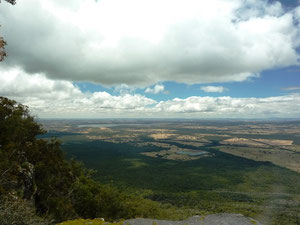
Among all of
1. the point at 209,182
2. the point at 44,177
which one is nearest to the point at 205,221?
the point at 44,177

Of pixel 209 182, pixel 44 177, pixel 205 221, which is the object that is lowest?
pixel 209 182

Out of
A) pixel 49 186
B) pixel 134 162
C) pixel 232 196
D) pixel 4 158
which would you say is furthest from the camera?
pixel 134 162

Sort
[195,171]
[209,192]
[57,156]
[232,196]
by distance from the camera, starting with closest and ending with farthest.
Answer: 1. [57,156]
2. [232,196]
3. [209,192]
4. [195,171]

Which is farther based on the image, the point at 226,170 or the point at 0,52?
the point at 226,170

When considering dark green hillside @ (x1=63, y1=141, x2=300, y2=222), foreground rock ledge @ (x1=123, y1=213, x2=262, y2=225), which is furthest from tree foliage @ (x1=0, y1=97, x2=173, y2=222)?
dark green hillside @ (x1=63, y1=141, x2=300, y2=222)

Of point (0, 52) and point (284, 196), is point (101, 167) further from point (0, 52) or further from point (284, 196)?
point (0, 52)

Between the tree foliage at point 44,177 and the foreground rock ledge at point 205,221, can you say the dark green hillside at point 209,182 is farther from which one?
the foreground rock ledge at point 205,221

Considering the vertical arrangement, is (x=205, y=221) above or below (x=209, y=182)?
above

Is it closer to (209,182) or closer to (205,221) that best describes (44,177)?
(205,221)

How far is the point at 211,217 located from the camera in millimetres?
14008

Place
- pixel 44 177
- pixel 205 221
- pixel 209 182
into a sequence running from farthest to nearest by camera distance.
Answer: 1. pixel 209 182
2. pixel 44 177
3. pixel 205 221

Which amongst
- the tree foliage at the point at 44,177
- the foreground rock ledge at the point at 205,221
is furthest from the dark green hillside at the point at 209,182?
the foreground rock ledge at the point at 205,221

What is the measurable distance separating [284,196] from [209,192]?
40.4 metres

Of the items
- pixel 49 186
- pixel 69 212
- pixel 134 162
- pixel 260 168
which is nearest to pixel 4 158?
pixel 49 186
